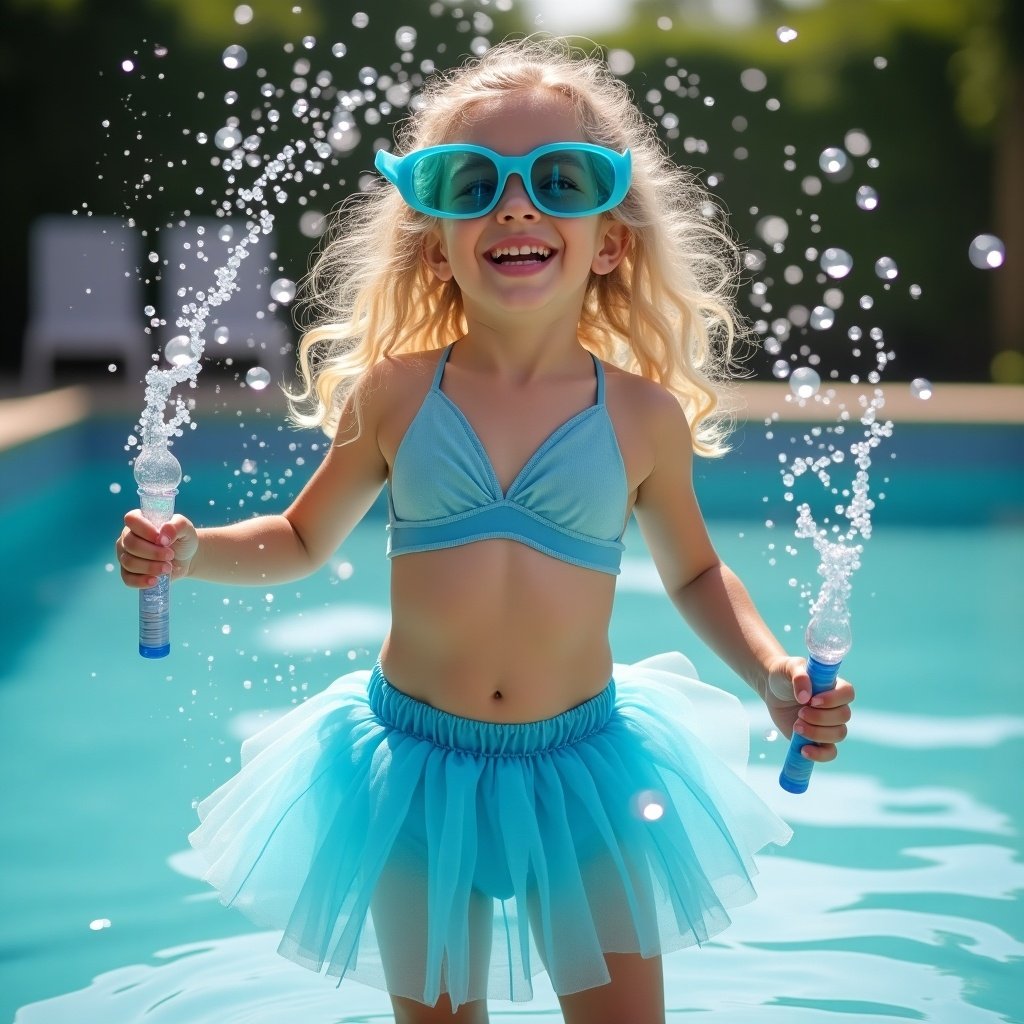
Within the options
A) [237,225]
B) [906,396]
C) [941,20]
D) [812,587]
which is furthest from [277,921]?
[941,20]

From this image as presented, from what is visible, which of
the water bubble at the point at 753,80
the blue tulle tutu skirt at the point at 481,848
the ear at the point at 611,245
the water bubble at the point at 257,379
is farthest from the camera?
the water bubble at the point at 753,80

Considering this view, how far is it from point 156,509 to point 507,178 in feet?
2.15

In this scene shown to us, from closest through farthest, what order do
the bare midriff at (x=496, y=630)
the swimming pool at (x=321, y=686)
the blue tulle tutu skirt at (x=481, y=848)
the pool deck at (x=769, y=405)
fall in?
the blue tulle tutu skirt at (x=481, y=848), the bare midriff at (x=496, y=630), the swimming pool at (x=321, y=686), the pool deck at (x=769, y=405)

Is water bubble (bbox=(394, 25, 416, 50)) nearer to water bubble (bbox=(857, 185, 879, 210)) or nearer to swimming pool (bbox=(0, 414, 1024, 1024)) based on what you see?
water bubble (bbox=(857, 185, 879, 210))

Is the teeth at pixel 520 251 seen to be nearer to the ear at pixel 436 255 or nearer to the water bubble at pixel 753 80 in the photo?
the ear at pixel 436 255

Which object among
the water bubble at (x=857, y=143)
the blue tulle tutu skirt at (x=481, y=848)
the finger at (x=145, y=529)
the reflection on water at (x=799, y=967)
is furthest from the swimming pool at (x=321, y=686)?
the water bubble at (x=857, y=143)

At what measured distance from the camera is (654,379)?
2467 mm

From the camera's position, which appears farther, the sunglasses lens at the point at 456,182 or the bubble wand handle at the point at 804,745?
the sunglasses lens at the point at 456,182

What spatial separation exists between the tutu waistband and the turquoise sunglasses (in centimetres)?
69

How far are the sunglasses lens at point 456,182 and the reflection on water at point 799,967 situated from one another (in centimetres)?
142

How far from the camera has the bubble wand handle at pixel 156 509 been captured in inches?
80.5

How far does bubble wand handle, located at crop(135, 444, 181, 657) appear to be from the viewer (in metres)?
2.04

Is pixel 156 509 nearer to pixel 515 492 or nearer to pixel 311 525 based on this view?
pixel 311 525

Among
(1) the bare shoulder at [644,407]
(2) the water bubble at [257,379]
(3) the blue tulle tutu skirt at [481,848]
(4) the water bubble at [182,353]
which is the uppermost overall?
(4) the water bubble at [182,353]
